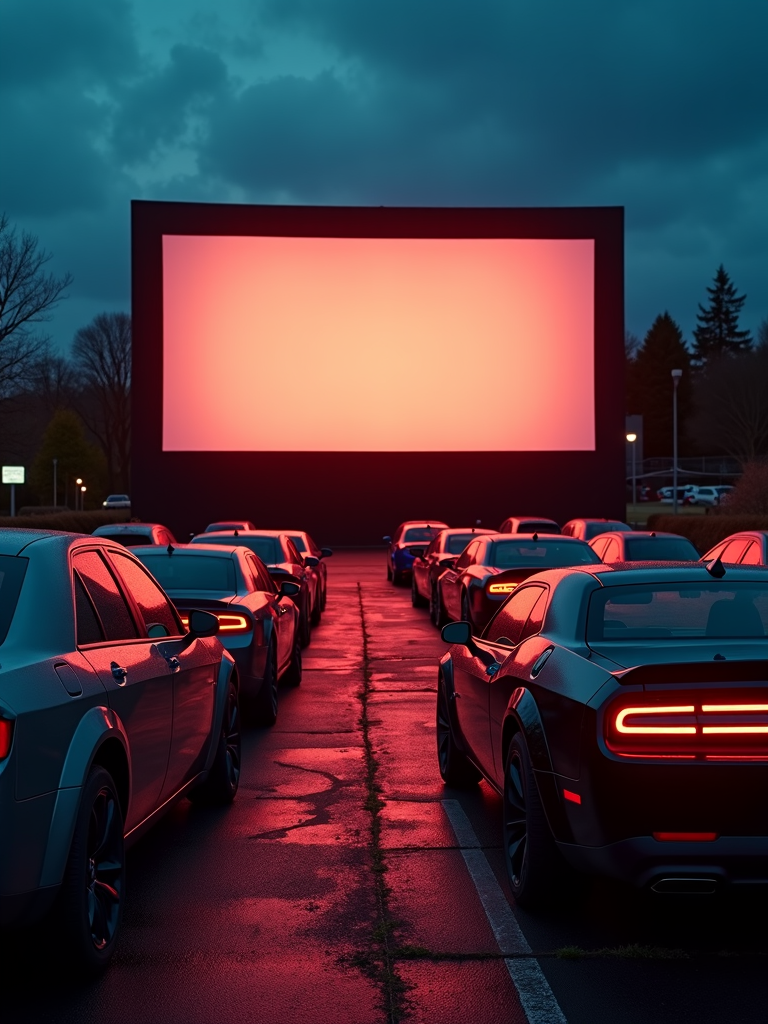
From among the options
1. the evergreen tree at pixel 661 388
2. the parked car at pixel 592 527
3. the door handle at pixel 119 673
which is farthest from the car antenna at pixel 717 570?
the evergreen tree at pixel 661 388

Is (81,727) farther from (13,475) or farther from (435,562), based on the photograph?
(13,475)

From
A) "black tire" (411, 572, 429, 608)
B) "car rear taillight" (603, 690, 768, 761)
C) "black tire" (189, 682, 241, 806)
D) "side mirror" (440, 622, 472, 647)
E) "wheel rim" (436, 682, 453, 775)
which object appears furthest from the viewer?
"black tire" (411, 572, 429, 608)

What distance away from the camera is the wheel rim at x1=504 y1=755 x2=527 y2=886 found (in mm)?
5648

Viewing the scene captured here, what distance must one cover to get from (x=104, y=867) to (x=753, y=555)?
31.7 feet

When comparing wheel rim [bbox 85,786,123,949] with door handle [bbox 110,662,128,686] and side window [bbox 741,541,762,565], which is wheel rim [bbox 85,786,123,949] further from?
side window [bbox 741,541,762,565]

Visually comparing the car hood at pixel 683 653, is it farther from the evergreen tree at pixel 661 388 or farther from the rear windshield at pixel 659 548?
the evergreen tree at pixel 661 388

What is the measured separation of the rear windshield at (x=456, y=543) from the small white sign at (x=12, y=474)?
3181cm

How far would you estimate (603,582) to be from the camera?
597 centimetres

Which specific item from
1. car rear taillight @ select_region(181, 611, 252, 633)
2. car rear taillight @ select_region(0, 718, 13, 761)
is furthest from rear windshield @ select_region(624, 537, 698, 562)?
car rear taillight @ select_region(0, 718, 13, 761)

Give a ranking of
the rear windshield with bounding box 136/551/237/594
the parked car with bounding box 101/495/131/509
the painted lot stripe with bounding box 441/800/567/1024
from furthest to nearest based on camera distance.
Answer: the parked car with bounding box 101/495/131/509 → the rear windshield with bounding box 136/551/237/594 → the painted lot stripe with bounding box 441/800/567/1024

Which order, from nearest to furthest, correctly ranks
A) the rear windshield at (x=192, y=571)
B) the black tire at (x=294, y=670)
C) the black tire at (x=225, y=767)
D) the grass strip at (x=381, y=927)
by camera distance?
1. the grass strip at (x=381, y=927)
2. the black tire at (x=225, y=767)
3. the rear windshield at (x=192, y=571)
4. the black tire at (x=294, y=670)

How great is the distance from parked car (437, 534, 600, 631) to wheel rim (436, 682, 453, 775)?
5.32 meters

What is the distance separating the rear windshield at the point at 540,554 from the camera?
14547 mm

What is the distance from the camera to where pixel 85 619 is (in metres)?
5.19
